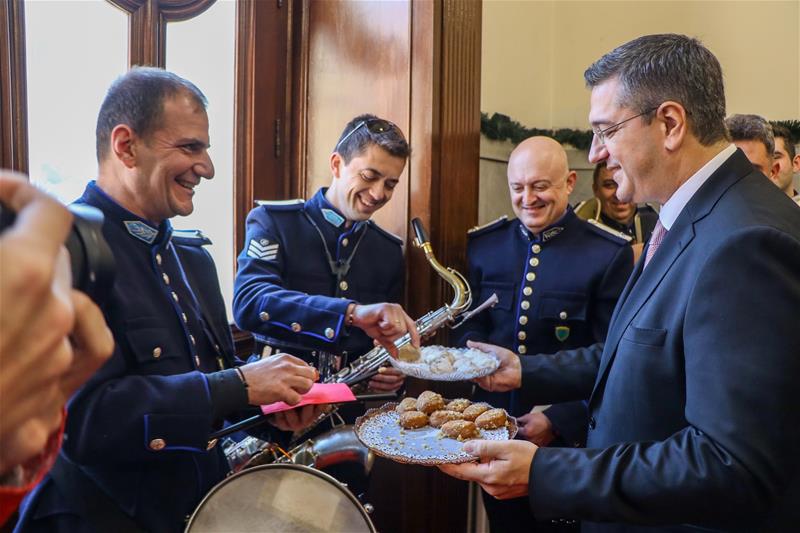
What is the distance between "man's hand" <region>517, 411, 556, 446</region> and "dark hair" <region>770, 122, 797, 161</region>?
75.6 inches

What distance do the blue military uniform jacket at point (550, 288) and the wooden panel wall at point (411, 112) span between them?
0.90 ft

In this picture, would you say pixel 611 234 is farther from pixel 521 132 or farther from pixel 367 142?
pixel 521 132

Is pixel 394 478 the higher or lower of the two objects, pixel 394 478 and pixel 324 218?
the lower

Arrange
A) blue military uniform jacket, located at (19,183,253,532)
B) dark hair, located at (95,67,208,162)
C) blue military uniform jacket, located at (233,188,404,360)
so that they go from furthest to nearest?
1. blue military uniform jacket, located at (233,188,404,360)
2. dark hair, located at (95,67,208,162)
3. blue military uniform jacket, located at (19,183,253,532)

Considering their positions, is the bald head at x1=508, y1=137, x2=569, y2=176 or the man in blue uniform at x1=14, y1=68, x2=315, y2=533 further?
the bald head at x1=508, y1=137, x2=569, y2=176

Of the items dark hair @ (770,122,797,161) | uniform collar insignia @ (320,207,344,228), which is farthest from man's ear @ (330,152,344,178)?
dark hair @ (770,122,797,161)

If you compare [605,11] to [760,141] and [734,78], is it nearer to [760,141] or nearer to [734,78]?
[734,78]

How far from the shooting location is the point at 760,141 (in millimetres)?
2402

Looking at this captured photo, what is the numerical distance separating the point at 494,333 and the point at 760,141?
1.23 m

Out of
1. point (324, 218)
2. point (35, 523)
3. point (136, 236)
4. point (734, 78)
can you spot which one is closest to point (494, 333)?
point (324, 218)

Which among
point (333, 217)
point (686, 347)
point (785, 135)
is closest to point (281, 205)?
point (333, 217)

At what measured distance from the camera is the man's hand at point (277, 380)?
1343 millimetres

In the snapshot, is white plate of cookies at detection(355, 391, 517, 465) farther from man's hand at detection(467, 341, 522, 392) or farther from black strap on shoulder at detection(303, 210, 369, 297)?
black strap on shoulder at detection(303, 210, 369, 297)

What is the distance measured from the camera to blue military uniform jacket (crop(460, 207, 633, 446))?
2199 millimetres
